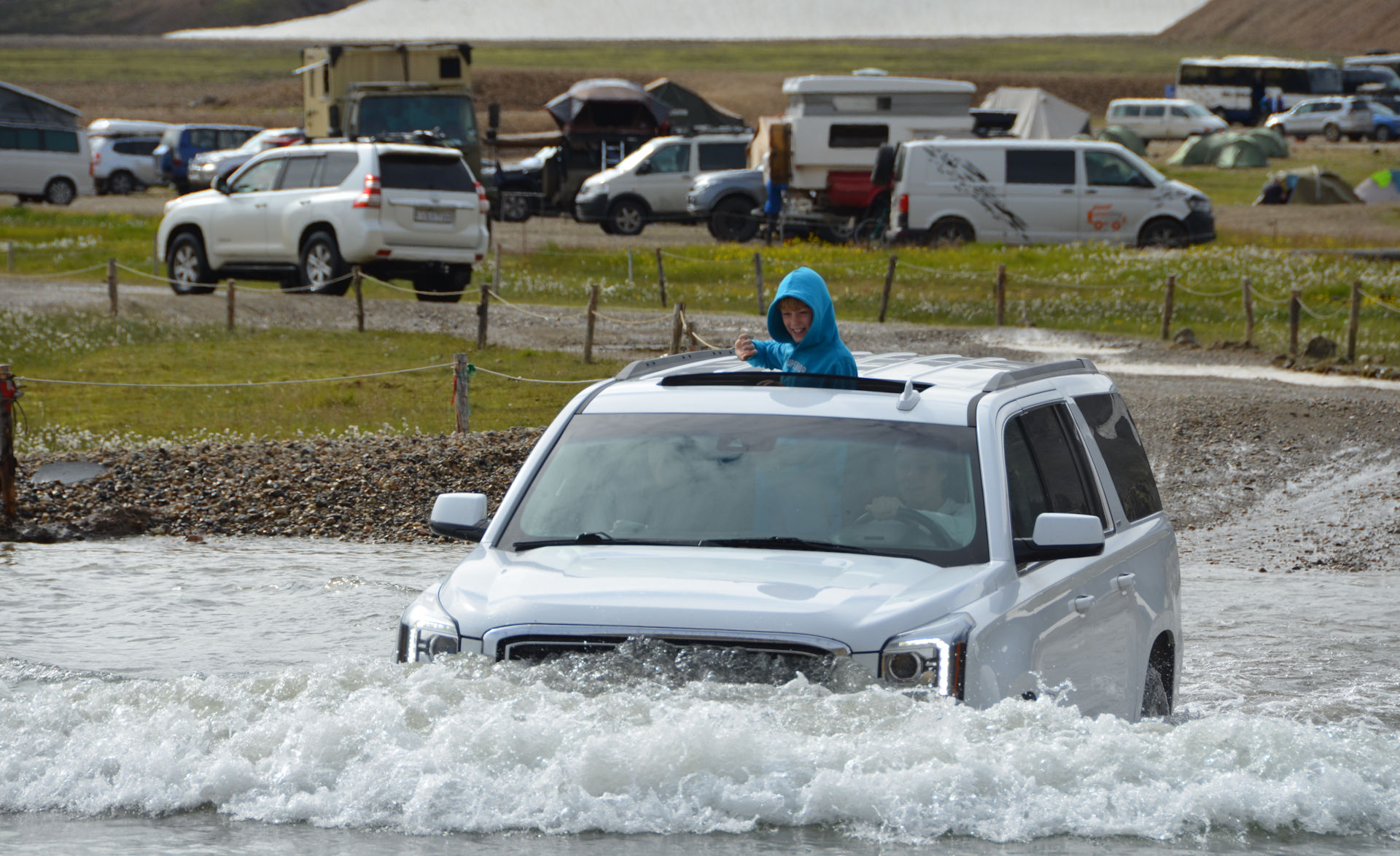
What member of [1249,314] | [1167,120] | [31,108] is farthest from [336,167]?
[1167,120]

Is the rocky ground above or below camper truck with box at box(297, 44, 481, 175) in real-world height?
below

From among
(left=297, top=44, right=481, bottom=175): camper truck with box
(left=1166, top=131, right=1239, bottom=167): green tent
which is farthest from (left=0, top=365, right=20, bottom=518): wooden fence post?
(left=1166, top=131, right=1239, bottom=167): green tent

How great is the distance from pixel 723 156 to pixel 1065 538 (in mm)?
30128

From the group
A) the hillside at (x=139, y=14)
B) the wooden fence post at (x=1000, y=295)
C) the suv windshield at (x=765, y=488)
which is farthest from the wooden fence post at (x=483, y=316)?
the hillside at (x=139, y=14)

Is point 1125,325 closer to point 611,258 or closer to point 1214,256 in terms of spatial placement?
point 1214,256

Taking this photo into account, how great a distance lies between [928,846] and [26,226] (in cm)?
3473

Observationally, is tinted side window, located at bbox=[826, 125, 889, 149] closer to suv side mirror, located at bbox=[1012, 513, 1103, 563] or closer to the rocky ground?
the rocky ground

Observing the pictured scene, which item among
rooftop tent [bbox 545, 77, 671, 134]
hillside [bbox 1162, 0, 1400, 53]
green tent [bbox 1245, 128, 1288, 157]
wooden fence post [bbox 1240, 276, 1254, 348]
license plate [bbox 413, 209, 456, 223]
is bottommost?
wooden fence post [bbox 1240, 276, 1254, 348]

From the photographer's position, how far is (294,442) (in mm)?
13234

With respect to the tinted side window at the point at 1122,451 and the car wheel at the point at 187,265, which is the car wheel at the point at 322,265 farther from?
the tinted side window at the point at 1122,451

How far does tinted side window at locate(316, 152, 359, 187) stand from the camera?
866 inches

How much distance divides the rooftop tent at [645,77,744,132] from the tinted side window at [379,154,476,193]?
2330 centimetres

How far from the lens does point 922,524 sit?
213 inches

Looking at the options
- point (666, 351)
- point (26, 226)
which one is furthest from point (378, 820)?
point (26, 226)
